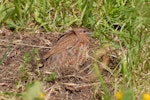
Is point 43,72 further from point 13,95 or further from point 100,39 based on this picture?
point 100,39

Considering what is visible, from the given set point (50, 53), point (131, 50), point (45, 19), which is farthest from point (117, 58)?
point (45, 19)

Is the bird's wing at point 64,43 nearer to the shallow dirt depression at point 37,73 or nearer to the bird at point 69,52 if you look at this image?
the bird at point 69,52

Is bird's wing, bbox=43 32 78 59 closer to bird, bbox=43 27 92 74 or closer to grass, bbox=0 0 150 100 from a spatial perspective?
bird, bbox=43 27 92 74

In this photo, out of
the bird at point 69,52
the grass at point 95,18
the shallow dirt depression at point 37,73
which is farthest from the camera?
the grass at point 95,18

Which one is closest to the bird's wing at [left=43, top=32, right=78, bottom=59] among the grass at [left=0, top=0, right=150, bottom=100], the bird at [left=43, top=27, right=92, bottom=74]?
the bird at [left=43, top=27, right=92, bottom=74]

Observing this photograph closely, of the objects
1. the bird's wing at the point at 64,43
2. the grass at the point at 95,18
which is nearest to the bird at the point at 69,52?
the bird's wing at the point at 64,43

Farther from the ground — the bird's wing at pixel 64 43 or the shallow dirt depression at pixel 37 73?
the bird's wing at pixel 64 43

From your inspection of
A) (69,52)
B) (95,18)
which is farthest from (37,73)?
(95,18)
